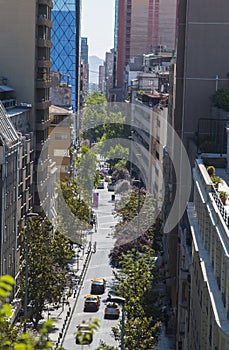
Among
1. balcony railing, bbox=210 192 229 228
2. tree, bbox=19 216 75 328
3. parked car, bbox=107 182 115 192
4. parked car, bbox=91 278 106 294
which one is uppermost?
balcony railing, bbox=210 192 229 228

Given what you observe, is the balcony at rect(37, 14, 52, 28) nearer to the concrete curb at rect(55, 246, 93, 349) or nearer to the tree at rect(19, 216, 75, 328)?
the tree at rect(19, 216, 75, 328)

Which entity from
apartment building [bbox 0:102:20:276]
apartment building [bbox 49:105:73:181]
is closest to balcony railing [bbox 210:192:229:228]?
apartment building [bbox 0:102:20:276]

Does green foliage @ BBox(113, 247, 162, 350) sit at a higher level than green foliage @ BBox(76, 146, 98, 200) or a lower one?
higher

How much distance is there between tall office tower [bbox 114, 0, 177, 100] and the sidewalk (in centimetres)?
10261

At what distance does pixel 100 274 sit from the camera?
57906mm

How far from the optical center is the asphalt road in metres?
41.9

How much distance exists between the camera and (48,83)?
189ft

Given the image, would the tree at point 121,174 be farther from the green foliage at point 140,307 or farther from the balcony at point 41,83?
the green foliage at point 140,307

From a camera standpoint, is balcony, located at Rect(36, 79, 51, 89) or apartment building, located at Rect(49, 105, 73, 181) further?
apartment building, located at Rect(49, 105, 73, 181)

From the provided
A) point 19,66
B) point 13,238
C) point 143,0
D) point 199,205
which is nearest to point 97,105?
point 143,0

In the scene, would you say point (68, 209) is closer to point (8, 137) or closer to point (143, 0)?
point (8, 137)

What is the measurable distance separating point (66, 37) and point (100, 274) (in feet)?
320

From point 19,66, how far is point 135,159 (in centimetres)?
4816

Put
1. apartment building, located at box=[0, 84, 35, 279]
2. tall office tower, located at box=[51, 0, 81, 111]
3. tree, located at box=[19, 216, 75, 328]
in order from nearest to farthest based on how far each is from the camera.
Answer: apartment building, located at box=[0, 84, 35, 279] < tree, located at box=[19, 216, 75, 328] < tall office tower, located at box=[51, 0, 81, 111]
